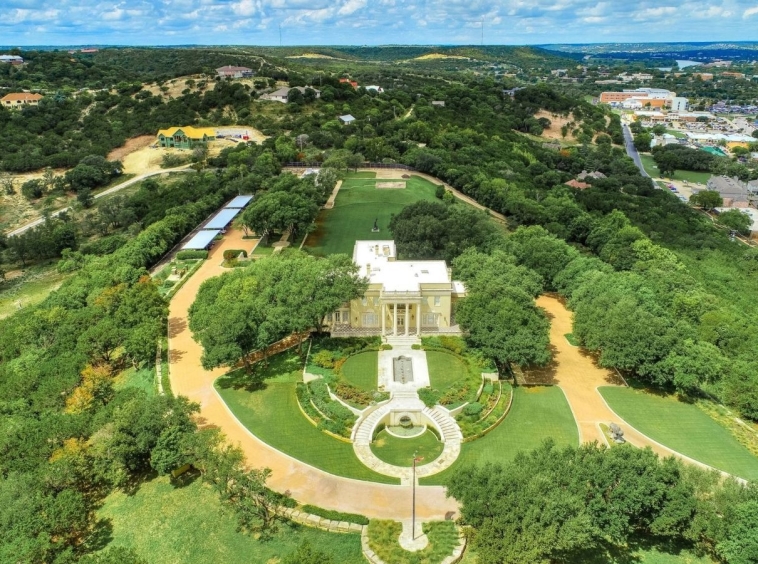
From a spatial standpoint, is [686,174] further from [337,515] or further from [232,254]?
[337,515]

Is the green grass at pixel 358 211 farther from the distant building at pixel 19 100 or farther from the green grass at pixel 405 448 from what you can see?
the distant building at pixel 19 100

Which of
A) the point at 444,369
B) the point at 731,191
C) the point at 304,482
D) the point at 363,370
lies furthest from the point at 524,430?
the point at 731,191

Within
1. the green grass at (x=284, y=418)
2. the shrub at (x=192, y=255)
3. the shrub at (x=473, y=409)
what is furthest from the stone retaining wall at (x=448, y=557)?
the shrub at (x=192, y=255)

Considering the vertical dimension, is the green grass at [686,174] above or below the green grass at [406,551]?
below

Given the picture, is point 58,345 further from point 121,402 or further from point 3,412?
point 121,402

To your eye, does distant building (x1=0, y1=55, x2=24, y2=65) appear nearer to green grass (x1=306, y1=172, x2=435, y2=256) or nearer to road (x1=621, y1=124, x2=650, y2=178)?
green grass (x1=306, y1=172, x2=435, y2=256)

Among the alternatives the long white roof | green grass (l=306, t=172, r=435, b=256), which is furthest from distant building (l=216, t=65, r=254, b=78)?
the long white roof
